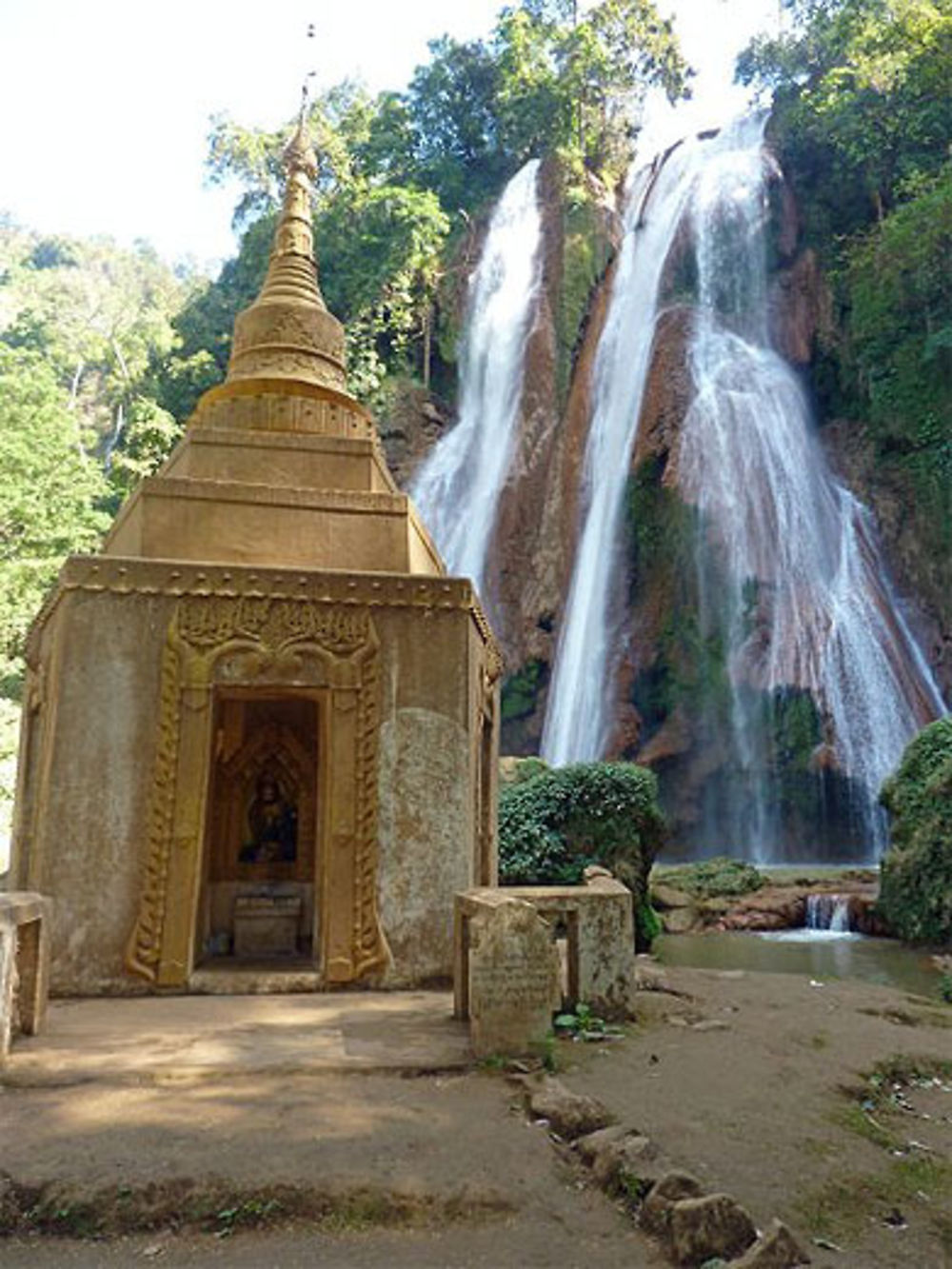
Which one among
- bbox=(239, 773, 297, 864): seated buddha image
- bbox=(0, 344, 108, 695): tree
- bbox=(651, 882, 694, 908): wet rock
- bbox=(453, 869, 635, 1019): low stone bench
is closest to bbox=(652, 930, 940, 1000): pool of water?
bbox=(651, 882, 694, 908): wet rock

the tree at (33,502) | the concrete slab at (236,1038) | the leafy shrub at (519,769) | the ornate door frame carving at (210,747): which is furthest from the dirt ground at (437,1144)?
the tree at (33,502)

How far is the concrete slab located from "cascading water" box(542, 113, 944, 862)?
1652cm

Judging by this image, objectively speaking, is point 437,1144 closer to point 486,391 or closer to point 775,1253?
point 775,1253

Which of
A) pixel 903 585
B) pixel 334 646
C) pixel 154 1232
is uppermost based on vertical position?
pixel 903 585

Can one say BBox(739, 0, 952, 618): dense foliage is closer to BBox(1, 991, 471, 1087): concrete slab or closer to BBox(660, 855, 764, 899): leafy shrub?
BBox(660, 855, 764, 899): leafy shrub

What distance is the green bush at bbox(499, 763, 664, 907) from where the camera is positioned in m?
13.0

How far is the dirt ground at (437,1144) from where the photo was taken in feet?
10.7

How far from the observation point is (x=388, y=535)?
8.59m

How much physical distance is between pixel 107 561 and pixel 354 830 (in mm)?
2900

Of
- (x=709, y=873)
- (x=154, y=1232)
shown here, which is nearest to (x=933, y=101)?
(x=709, y=873)

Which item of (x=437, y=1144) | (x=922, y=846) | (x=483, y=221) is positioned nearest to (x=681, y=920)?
(x=922, y=846)

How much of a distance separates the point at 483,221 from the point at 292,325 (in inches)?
1170

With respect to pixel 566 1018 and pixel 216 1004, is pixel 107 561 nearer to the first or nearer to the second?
pixel 216 1004

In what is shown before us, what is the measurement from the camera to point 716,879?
16.7 m
